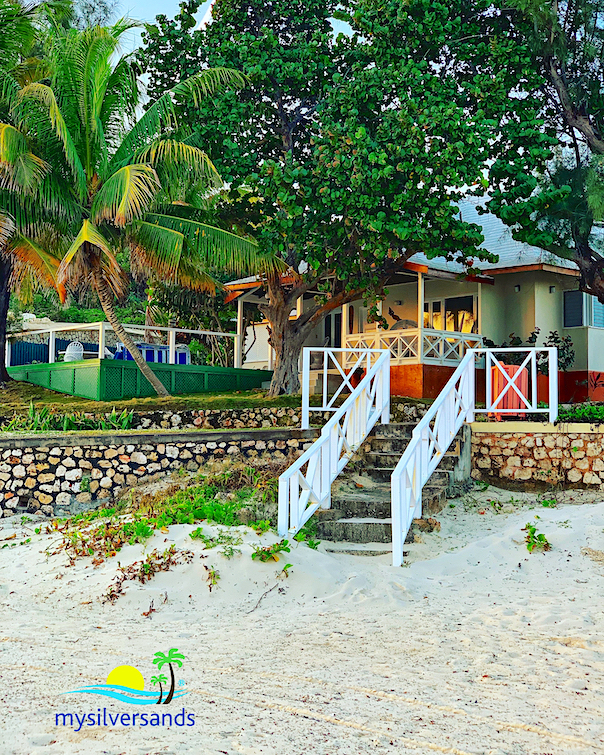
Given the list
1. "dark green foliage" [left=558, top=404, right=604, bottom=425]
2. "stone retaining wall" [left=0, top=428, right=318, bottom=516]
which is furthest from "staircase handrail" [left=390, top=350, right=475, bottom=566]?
"stone retaining wall" [left=0, top=428, right=318, bottom=516]

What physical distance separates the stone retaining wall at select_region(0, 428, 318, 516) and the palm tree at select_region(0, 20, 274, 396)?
4371 mm

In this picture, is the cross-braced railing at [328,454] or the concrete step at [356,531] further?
the concrete step at [356,531]

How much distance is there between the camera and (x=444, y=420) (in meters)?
10.9

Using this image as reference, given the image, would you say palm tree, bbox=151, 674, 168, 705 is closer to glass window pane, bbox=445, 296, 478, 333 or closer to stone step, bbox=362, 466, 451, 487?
stone step, bbox=362, 466, 451, 487

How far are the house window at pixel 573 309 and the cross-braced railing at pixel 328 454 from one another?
943 centimetres

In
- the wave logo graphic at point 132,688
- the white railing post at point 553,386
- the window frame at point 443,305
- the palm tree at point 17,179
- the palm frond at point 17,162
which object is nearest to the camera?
the wave logo graphic at point 132,688

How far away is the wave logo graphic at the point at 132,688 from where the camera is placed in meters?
4.59

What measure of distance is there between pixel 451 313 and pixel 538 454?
9.23 meters

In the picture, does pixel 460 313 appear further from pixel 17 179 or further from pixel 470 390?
pixel 17 179

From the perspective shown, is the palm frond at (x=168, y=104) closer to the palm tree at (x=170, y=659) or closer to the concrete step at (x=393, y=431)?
the concrete step at (x=393, y=431)

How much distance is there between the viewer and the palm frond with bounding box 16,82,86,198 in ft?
46.9


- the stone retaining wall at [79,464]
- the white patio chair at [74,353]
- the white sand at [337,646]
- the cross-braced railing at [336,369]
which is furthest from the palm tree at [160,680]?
the white patio chair at [74,353]

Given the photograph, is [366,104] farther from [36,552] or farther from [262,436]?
[36,552]

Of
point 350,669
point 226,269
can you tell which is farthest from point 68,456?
point 350,669
